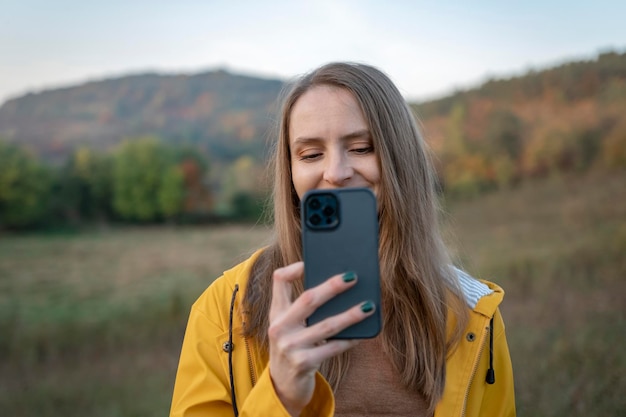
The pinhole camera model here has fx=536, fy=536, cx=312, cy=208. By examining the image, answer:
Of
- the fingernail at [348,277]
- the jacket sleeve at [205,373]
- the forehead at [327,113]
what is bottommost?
the jacket sleeve at [205,373]

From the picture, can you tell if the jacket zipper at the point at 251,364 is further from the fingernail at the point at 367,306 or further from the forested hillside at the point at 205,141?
the forested hillside at the point at 205,141

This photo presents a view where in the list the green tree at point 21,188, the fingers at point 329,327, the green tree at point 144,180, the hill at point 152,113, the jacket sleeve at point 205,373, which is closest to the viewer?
the fingers at point 329,327

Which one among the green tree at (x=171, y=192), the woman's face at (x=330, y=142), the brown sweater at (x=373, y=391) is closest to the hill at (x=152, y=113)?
the green tree at (x=171, y=192)

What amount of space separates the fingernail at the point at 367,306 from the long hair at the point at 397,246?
0.60 m

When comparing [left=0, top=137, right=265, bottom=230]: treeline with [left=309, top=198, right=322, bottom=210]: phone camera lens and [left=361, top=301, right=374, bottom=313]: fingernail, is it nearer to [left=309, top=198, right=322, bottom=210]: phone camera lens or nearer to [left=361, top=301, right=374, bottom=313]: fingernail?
[left=309, top=198, right=322, bottom=210]: phone camera lens

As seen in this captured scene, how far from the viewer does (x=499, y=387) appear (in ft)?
6.28

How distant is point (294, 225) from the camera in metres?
1.93

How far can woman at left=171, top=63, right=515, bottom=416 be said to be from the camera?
1733 mm

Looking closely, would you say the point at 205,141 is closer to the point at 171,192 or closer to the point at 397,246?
the point at 171,192

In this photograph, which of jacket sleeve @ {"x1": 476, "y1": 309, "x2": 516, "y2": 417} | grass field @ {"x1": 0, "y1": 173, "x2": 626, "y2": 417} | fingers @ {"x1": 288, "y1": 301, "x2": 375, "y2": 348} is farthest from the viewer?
grass field @ {"x1": 0, "y1": 173, "x2": 626, "y2": 417}

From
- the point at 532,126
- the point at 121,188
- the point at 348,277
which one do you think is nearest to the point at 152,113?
the point at 121,188

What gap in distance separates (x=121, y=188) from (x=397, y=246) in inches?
188

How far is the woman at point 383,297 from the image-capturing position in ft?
5.69

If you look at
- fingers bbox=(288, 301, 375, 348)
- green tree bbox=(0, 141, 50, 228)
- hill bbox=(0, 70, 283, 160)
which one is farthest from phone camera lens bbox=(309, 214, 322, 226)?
green tree bbox=(0, 141, 50, 228)
